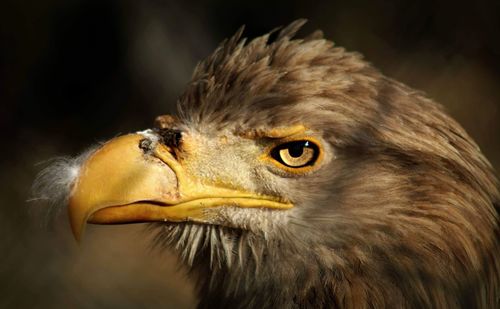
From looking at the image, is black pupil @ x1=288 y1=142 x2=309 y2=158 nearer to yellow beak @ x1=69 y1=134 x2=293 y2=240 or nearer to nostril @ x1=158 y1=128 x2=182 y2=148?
yellow beak @ x1=69 y1=134 x2=293 y2=240

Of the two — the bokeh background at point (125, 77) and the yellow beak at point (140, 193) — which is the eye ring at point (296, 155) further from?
the bokeh background at point (125, 77)

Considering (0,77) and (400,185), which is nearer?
(400,185)

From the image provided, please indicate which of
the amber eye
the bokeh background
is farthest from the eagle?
the bokeh background

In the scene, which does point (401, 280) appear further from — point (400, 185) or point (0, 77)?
point (0, 77)

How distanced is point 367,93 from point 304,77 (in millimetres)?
187

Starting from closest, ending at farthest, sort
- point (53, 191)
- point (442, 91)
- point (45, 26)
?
point (53, 191) < point (442, 91) < point (45, 26)

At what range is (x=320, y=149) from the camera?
2.21 m

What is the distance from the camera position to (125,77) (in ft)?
16.2

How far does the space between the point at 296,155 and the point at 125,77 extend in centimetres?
289

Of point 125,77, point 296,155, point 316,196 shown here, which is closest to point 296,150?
point 296,155

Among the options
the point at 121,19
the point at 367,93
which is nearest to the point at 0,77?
the point at 121,19

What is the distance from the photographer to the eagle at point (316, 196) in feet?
7.13

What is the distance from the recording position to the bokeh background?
4340mm

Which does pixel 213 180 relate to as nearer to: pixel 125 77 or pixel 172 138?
pixel 172 138
